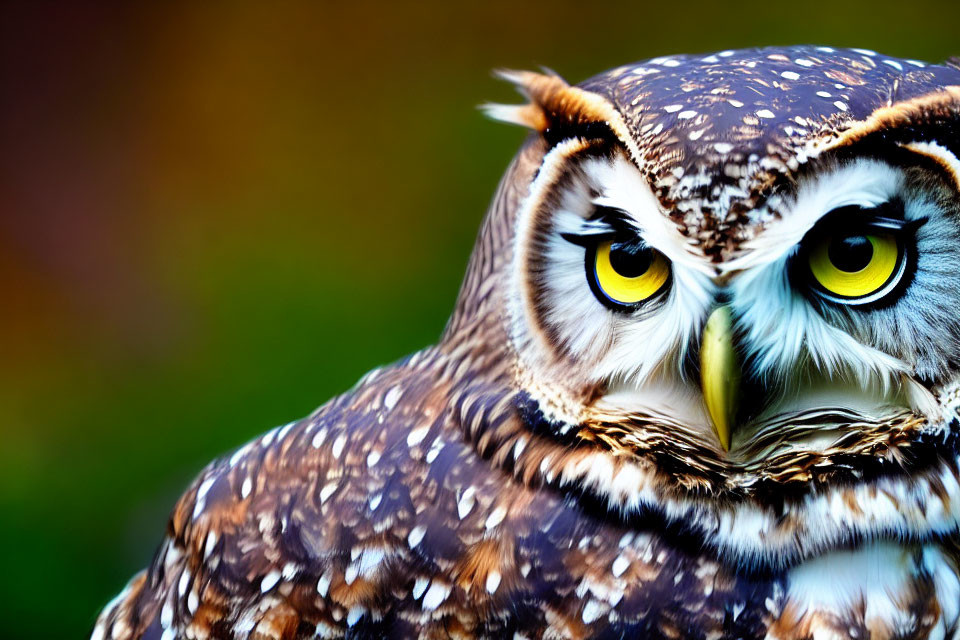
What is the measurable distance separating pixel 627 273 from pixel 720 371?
0.52 ft

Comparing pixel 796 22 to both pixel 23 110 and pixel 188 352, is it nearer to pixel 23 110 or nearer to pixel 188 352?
pixel 188 352

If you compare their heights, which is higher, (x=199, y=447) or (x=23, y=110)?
(x=23, y=110)

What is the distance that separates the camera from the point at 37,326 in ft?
12.8

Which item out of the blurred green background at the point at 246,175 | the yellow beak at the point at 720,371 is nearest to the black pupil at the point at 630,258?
the yellow beak at the point at 720,371

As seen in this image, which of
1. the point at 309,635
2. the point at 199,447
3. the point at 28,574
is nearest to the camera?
the point at 309,635

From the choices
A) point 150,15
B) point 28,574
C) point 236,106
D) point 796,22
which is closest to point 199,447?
point 28,574

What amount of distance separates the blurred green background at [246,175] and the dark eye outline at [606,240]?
8.68 feet

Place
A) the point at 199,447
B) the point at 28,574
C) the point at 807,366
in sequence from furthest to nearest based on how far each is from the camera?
the point at 199,447, the point at 28,574, the point at 807,366

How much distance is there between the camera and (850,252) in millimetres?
1005

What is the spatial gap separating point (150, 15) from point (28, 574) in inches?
87.1

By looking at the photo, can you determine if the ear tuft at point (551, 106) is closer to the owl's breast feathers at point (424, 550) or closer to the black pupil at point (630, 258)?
the black pupil at point (630, 258)

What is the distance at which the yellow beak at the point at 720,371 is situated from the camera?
3.29 feet

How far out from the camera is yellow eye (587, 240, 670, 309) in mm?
1063

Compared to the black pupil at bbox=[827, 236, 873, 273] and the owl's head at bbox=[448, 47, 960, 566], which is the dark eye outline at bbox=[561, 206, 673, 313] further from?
the black pupil at bbox=[827, 236, 873, 273]
